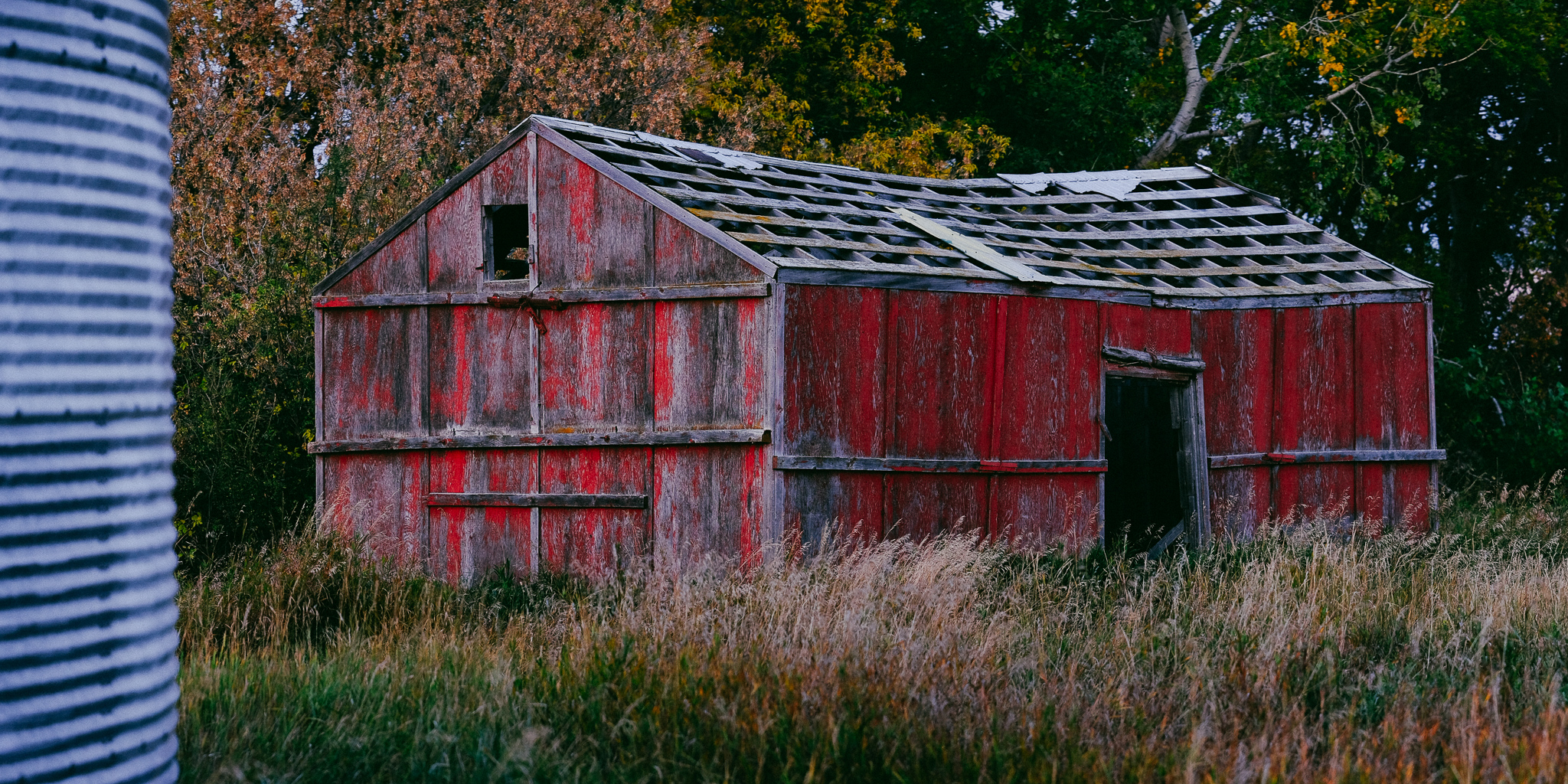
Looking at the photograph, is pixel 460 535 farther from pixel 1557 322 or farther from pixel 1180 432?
pixel 1557 322

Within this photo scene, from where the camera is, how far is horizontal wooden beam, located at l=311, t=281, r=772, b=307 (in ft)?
30.0

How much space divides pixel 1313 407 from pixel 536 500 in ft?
22.8

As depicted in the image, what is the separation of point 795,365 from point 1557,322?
59.9 ft

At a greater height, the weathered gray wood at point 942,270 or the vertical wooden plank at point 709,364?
the weathered gray wood at point 942,270

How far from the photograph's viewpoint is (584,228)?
9852mm

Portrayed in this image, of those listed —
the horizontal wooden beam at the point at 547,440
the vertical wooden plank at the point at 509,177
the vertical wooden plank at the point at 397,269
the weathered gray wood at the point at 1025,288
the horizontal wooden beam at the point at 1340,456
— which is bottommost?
the horizontal wooden beam at the point at 1340,456

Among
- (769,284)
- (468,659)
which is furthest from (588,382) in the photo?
(468,659)

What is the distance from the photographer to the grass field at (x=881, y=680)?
4484 mm

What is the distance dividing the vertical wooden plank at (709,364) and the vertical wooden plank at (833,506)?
521mm

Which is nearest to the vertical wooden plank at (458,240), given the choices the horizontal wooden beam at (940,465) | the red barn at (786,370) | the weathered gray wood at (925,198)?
the red barn at (786,370)

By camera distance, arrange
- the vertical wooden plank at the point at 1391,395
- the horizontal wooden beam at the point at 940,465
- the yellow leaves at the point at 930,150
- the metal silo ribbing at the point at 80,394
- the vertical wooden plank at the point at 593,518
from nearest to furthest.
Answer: the metal silo ribbing at the point at 80,394
the horizontal wooden beam at the point at 940,465
the vertical wooden plank at the point at 593,518
the vertical wooden plank at the point at 1391,395
the yellow leaves at the point at 930,150

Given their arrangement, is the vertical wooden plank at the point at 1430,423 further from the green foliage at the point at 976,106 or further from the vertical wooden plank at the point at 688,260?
the vertical wooden plank at the point at 688,260

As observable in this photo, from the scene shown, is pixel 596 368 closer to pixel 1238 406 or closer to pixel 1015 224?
pixel 1015 224

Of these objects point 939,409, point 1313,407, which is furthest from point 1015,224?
point 939,409
